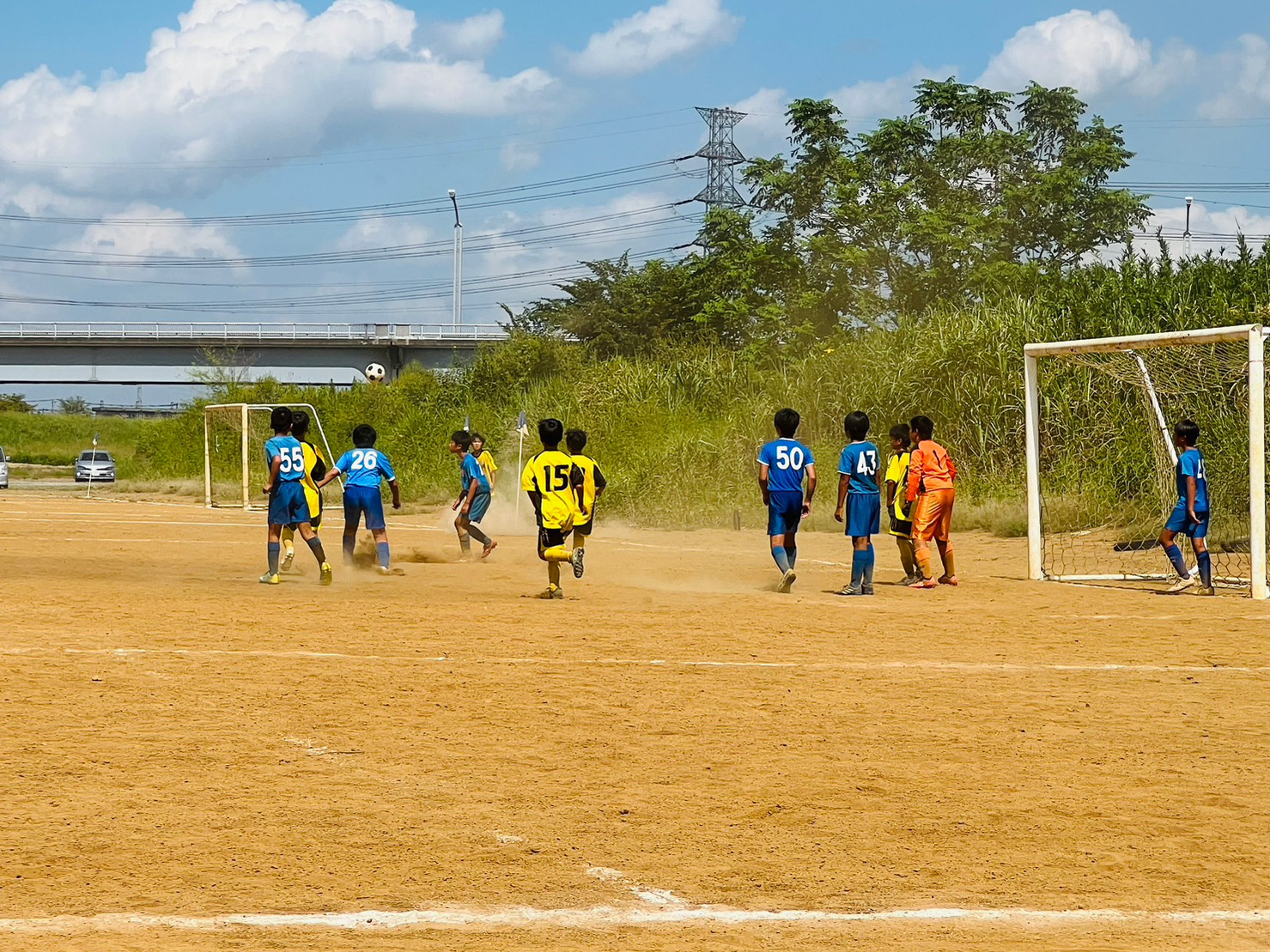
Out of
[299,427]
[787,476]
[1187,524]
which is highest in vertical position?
[299,427]

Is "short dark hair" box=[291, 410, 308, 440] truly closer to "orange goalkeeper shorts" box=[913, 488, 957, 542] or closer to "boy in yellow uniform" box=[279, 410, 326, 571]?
"boy in yellow uniform" box=[279, 410, 326, 571]

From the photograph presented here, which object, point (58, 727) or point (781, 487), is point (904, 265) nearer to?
point (781, 487)

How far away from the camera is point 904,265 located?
41406 mm

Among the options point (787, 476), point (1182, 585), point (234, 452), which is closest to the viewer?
point (787, 476)

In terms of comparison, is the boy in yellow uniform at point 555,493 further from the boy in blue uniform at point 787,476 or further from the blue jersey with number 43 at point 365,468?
the blue jersey with number 43 at point 365,468

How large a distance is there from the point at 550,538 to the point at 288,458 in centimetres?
315

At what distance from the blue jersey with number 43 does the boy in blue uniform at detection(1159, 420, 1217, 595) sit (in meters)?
7.84

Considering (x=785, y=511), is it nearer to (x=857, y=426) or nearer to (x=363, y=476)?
(x=857, y=426)

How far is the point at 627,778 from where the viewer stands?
6656 millimetres

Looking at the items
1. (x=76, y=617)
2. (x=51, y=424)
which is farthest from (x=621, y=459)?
(x=51, y=424)

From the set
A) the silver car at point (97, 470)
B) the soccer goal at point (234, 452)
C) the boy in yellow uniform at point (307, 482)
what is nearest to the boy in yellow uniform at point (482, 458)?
the boy in yellow uniform at point (307, 482)

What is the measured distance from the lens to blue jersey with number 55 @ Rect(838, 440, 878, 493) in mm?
13828

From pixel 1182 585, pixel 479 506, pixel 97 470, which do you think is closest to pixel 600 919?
pixel 1182 585

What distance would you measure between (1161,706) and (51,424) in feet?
274
